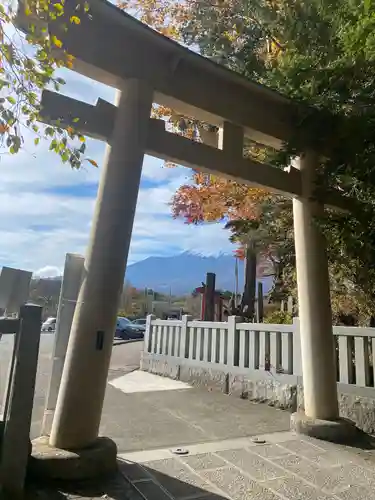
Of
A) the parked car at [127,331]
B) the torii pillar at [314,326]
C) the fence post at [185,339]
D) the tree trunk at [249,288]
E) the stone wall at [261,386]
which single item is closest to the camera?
the torii pillar at [314,326]

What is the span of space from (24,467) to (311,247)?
3318mm

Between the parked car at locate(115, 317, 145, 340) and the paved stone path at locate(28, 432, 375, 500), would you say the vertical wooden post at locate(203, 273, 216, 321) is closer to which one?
the paved stone path at locate(28, 432, 375, 500)

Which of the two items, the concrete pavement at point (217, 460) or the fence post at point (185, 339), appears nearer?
the concrete pavement at point (217, 460)

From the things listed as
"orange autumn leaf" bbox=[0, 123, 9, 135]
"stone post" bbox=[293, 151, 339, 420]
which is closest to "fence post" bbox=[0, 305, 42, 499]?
"orange autumn leaf" bbox=[0, 123, 9, 135]

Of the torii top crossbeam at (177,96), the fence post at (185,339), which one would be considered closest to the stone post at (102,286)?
the torii top crossbeam at (177,96)

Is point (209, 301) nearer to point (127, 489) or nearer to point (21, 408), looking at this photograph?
point (127, 489)

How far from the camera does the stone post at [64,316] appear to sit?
3.33m

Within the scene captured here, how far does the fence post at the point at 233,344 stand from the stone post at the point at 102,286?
12.8 ft

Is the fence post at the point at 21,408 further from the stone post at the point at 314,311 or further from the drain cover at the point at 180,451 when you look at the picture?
the stone post at the point at 314,311

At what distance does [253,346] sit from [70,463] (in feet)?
13.0

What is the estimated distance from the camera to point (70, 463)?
264 centimetres

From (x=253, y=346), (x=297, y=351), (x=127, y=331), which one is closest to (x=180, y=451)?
(x=297, y=351)

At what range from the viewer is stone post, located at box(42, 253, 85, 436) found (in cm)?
333

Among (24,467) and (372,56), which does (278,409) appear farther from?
(372,56)
